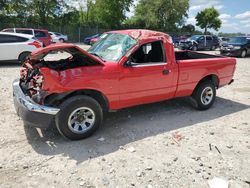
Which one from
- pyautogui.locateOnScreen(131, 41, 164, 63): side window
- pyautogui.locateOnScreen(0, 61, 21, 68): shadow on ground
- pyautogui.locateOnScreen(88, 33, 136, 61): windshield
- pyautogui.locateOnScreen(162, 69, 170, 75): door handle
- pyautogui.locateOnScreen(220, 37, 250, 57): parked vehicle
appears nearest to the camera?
pyautogui.locateOnScreen(88, 33, 136, 61): windshield

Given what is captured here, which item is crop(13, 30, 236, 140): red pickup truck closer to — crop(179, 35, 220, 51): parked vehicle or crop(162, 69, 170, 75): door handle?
crop(162, 69, 170, 75): door handle

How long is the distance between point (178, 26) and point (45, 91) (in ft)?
156

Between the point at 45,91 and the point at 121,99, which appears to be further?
the point at 121,99

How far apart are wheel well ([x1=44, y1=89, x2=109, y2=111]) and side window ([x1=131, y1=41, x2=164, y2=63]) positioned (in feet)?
3.63

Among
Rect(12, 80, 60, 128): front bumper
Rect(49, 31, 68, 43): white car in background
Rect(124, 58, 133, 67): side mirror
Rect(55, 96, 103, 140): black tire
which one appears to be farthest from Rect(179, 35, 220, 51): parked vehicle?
Rect(12, 80, 60, 128): front bumper

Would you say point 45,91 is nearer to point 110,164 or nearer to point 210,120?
point 110,164

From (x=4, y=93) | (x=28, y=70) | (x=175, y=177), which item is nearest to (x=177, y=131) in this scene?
(x=175, y=177)

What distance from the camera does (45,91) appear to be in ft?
13.8

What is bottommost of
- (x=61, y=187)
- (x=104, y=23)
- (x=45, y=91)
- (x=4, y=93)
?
(x=61, y=187)

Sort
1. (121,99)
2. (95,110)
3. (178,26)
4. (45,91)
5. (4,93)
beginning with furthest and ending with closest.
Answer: (178,26), (4,93), (121,99), (95,110), (45,91)

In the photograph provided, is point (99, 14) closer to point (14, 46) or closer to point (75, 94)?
point (14, 46)

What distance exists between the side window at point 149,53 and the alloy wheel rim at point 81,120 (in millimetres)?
1484

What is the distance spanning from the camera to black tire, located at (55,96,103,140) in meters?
4.25

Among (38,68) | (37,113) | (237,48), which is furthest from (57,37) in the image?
(37,113)
